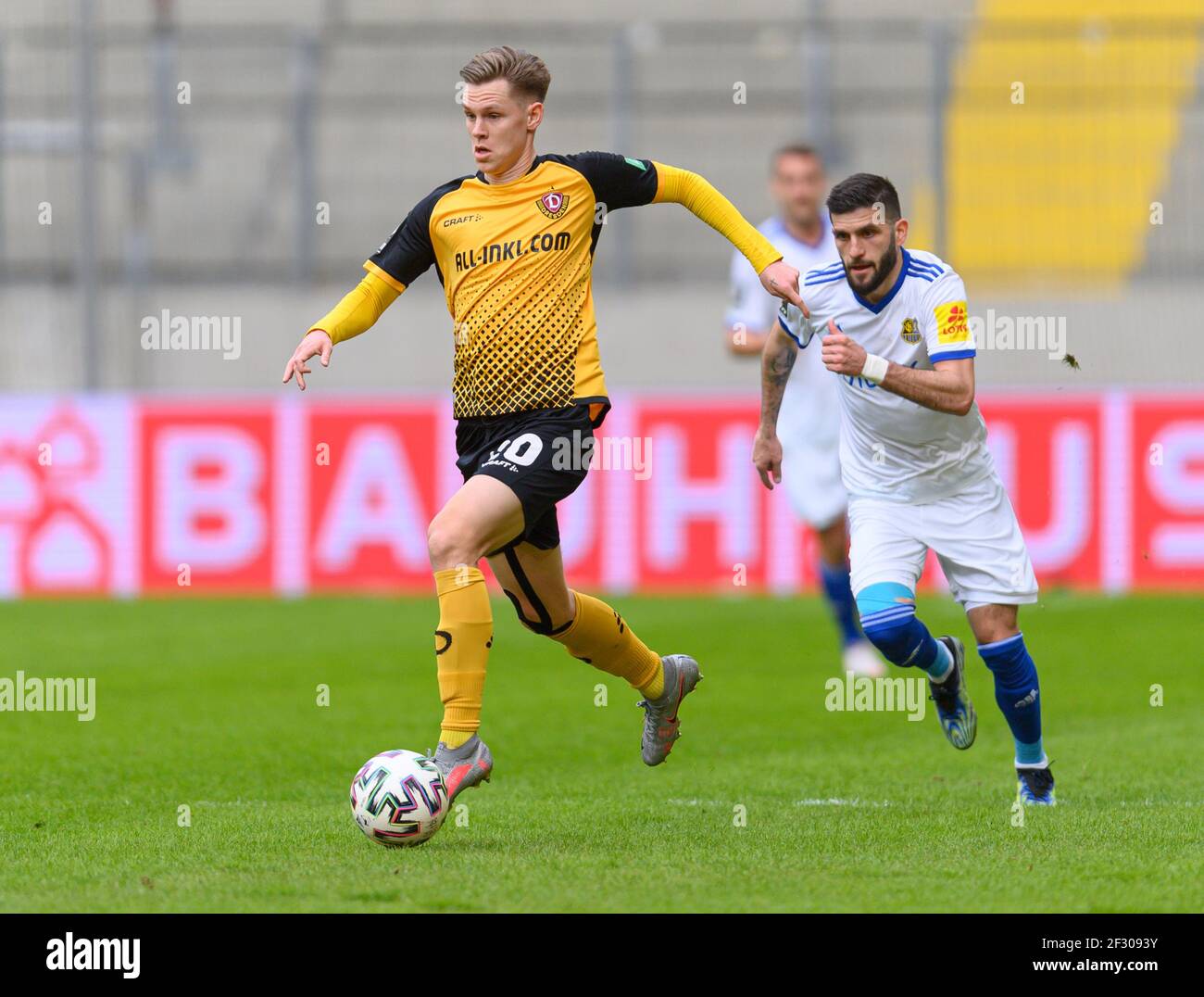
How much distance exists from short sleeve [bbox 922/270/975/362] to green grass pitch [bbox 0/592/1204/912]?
1.43 meters

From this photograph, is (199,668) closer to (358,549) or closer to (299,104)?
(358,549)

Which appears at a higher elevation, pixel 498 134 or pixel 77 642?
pixel 498 134

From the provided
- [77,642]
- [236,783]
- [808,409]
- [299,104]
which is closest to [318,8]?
[299,104]

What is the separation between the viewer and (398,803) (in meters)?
5.47

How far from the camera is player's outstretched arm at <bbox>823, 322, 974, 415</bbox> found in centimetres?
589

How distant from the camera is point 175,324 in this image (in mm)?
16844

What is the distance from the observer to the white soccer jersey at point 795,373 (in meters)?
10.1

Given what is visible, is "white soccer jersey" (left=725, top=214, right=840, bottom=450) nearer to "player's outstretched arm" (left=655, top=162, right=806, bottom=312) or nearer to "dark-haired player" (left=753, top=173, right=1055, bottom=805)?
"dark-haired player" (left=753, top=173, right=1055, bottom=805)

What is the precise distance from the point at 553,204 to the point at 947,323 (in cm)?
127

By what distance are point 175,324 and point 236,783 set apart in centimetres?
1025

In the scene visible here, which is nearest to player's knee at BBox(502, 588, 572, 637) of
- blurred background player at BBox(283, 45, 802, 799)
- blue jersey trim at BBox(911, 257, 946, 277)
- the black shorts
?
blurred background player at BBox(283, 45, 802, 799)

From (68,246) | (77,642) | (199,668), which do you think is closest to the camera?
(199,668)

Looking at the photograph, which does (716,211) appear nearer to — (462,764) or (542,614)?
(542,614)

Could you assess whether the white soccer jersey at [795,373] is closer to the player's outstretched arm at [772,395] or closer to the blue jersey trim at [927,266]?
→ the player's outstretched arm at [772,395]
